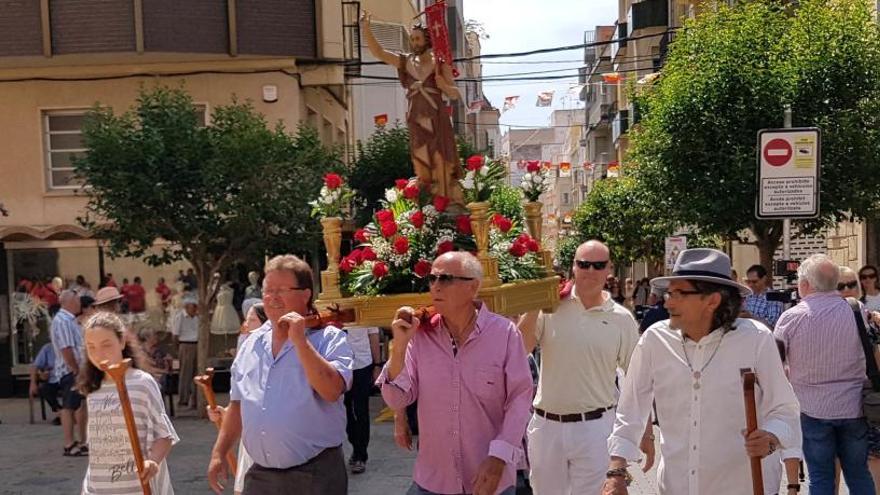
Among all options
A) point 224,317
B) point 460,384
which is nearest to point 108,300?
point 460,384

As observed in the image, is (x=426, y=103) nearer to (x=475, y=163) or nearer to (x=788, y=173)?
(x=475, y=163)

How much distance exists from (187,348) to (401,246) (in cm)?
1046

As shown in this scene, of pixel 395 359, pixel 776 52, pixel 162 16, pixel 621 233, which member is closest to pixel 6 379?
pixel 162 16

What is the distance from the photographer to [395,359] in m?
5.09

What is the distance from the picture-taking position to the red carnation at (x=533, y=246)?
22.7 feet

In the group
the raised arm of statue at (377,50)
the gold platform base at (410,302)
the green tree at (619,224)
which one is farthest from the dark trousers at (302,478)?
the green tree at (619,224)

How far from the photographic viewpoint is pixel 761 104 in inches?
717

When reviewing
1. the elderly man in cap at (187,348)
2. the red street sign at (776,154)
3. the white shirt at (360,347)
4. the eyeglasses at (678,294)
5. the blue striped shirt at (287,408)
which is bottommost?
the elderly man in cap at (187,348)

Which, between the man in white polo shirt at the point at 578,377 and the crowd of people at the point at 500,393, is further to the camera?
the man in white polo shirt at the point at 578,377

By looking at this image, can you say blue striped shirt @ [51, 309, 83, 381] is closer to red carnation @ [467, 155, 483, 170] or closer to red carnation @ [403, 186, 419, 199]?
red carnation @ [403, 186, 419, 199]

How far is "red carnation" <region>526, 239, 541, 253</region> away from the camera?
693 cm

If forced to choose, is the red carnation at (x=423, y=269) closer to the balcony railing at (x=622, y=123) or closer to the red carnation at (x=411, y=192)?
the red carnation at (x=411, y=192)

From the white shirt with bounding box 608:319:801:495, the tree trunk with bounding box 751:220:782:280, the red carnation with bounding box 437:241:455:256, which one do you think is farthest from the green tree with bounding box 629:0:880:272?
the white shirt with bounding box 608:319:801:495

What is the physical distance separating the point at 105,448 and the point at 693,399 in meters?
2.99
